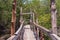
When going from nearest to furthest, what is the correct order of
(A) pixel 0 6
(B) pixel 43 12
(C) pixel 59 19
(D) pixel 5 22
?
(A) pixel 0 6
(D) pixel 5 22
(C) pixel 59 19
(B) pixel 43 12

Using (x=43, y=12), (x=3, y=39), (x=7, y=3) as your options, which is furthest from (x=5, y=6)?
(x=43, y=12)

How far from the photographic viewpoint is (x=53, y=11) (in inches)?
176

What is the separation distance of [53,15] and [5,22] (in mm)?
16091

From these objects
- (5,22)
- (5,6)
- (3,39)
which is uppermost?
(5,6)

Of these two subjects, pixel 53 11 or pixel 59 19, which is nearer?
pixel 53 11

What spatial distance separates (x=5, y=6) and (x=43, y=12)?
1098 cm

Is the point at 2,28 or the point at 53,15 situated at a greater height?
the point at 53,15

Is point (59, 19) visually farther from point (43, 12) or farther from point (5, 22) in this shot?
point (5, 22)

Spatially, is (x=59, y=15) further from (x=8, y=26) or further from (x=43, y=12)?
(x=8, y=26)

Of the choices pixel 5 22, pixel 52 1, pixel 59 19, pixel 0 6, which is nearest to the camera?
pixel 52 1

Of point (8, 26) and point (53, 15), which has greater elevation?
point (53, 15)

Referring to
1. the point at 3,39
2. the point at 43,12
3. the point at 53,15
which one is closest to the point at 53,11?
the point at 53,15

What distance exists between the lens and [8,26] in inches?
835

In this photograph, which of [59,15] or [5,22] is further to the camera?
[59,15]
